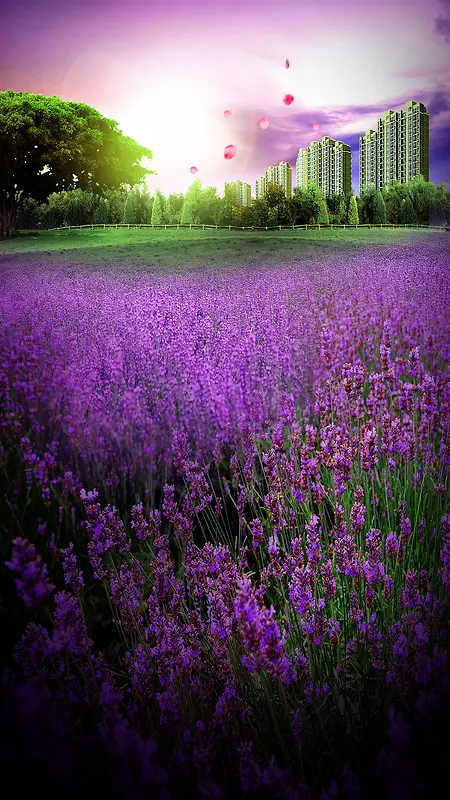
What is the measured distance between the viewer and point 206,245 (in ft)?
16.8

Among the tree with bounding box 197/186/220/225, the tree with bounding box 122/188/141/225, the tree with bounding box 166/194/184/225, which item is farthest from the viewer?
the tree with bounding box 166/194/184/225

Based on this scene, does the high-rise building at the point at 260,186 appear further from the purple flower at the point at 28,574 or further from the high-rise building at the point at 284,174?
the purple flower at the point at 28,574

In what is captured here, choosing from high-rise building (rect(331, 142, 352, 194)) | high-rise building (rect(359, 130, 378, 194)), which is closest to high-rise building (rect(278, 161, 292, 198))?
high-rise building (rect(331, 142, 352, 194))

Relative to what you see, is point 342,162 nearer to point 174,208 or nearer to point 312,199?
point 312,199

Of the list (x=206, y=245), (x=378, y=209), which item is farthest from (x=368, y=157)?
(x=206, y=245)

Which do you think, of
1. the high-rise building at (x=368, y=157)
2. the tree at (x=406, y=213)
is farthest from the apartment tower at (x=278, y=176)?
the tree at (x=406, y=213)

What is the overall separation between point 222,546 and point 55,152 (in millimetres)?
2036

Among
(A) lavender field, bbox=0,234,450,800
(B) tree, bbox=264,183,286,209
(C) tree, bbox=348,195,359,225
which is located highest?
(B) tree, bbox=264,183,286,209

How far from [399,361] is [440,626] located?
154 centimetres

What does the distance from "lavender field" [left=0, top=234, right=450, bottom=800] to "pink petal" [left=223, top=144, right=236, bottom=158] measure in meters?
0.82

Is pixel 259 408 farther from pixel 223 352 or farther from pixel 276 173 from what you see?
pixel 276 173

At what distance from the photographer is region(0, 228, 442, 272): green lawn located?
13.3 feet

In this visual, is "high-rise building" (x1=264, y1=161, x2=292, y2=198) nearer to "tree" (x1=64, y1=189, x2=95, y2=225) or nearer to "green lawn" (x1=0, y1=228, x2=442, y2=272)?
"tree" (x1=64, y1=189, x2=95, y2=225)

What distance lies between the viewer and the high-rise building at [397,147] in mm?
2740
